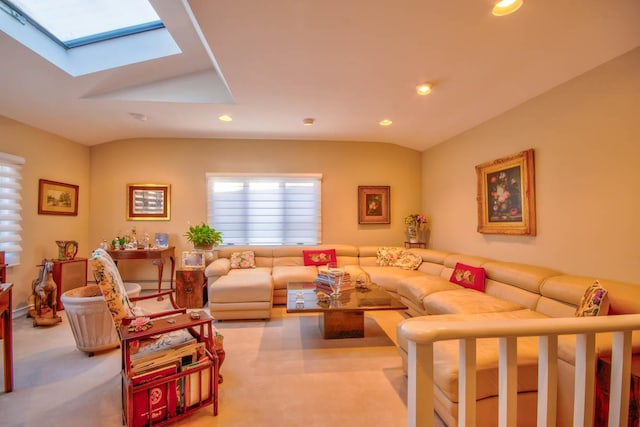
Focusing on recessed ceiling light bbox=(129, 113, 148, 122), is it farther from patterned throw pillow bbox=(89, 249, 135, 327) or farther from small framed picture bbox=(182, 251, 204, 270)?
patterned throw pillow bbox=(89, 249, 135, 327)

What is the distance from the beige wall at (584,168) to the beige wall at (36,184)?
591 cm

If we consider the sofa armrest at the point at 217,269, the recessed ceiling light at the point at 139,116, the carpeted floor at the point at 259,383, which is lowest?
the carpeted floor at the point at 259,383

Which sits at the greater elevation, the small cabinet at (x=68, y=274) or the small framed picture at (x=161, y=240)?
the small framed picture at (x=161, y=240)

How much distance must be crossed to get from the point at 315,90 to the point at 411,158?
2782mm

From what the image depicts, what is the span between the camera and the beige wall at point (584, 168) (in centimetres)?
206

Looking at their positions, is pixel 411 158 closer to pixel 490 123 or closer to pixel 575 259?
pixel 490 123

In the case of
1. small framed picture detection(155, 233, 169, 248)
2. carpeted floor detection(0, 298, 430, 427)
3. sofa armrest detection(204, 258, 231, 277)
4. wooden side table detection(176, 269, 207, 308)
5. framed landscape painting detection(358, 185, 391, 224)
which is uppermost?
framed landscape painting detection(358, 185, 391, 224)

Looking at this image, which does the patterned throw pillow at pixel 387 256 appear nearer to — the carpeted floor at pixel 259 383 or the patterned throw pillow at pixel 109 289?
the carpeted floor at pixel 259 383

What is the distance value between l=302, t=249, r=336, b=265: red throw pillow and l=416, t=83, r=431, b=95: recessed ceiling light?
8.56 feet

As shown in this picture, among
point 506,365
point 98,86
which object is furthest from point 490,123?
point 98,86

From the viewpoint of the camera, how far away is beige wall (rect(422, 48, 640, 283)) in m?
2.06

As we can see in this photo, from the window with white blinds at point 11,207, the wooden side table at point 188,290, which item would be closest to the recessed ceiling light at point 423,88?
the wooden side table at point 188,290

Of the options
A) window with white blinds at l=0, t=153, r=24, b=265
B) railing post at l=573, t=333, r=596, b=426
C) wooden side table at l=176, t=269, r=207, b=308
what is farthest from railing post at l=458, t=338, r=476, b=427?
window with white blinds at l=0, t=153, r=24, b=265

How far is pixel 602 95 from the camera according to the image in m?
2.21
